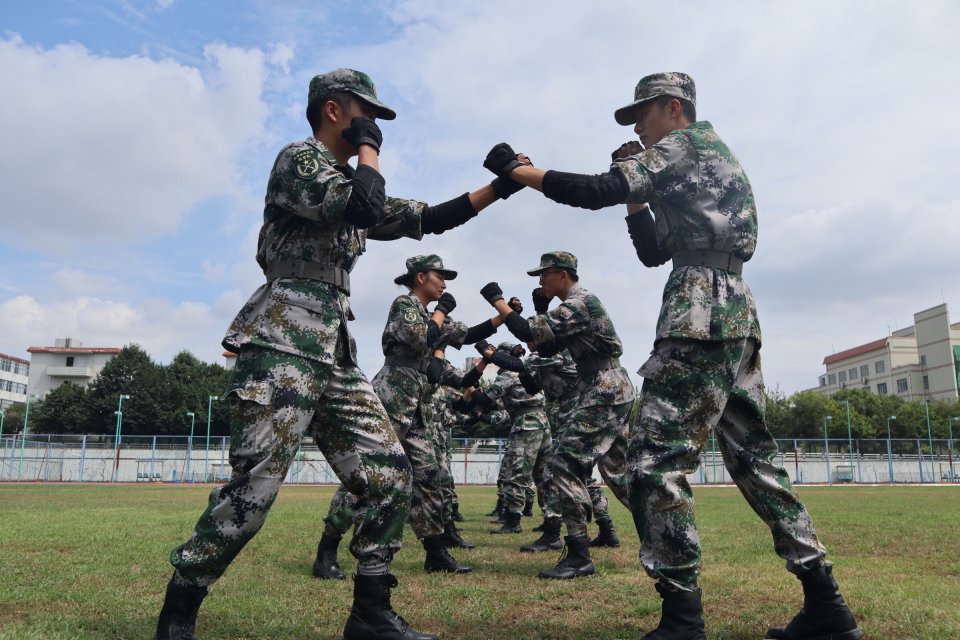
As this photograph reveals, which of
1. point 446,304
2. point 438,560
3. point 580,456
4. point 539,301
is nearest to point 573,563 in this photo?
point 580,456

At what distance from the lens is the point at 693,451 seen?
11.0ft

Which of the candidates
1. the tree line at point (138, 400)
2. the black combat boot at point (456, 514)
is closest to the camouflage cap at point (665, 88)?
the black combat boot at point (456, 514)

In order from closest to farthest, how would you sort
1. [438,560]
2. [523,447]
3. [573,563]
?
[573,563] < [438,560] < [523,447]

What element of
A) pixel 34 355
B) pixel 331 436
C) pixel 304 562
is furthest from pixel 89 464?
pixel 34 355

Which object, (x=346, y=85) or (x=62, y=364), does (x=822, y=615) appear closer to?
(x=346, y=85)

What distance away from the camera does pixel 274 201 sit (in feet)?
11.7

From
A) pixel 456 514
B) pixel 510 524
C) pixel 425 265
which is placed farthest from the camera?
pixel 456 514

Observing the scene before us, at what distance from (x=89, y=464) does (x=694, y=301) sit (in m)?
39.4

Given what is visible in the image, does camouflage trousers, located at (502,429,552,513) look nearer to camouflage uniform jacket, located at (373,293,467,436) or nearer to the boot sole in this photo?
camouflage uniform jacket, located at (373,293,467,436)

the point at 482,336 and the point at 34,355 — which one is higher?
the point at 34,355

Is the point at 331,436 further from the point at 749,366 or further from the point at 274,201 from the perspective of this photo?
the point at 749,366

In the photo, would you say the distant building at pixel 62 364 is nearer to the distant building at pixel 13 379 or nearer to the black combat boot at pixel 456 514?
the distant building at pixel 13 379

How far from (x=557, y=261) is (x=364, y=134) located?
3.77 meters

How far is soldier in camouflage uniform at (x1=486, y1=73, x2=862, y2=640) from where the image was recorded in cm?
322
